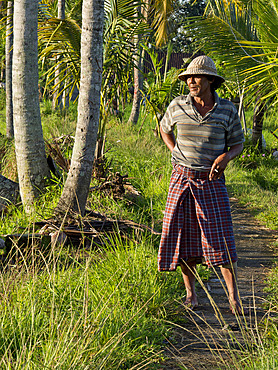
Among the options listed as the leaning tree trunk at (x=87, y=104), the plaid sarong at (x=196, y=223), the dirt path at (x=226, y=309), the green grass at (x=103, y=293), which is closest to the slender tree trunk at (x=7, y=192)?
the green grass at (x=103, y=293)

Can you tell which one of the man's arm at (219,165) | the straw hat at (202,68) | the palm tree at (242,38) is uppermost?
the palm tree at (242,38)

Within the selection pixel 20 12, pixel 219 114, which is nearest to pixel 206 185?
pixel 219 114

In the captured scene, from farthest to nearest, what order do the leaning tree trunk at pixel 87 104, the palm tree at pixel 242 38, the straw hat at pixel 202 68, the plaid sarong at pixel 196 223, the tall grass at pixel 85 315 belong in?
the palm tree at pixel 242 38 → the leaning tree trunk at pixel 87 104 → the plaid sarong at pixel 196 223 → the straw hat at pixel 202 68 → the tall grass at pixel 85 315

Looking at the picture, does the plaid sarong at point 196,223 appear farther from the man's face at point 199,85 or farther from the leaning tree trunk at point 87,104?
the leaning tree trunk at point 87,104

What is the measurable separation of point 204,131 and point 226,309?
58.8 inches

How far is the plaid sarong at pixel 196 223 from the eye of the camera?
140 inches

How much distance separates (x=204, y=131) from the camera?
3533 millimetres

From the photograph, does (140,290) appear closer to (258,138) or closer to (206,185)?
(206,185)

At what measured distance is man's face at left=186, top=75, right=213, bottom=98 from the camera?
3.50 meters

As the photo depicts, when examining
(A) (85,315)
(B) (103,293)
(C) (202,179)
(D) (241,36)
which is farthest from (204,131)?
(D) (241,36)

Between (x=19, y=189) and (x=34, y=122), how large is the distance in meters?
1.03

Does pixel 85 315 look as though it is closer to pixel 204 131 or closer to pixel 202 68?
pixel 204 131

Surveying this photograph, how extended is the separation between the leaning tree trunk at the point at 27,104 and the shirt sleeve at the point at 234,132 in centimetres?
342

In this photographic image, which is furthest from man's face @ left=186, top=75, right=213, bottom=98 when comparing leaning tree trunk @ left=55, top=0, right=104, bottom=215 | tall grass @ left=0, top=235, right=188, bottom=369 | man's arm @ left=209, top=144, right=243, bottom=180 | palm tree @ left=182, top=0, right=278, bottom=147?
palm tree @ left=182, top=0, right=278, bottom=147
